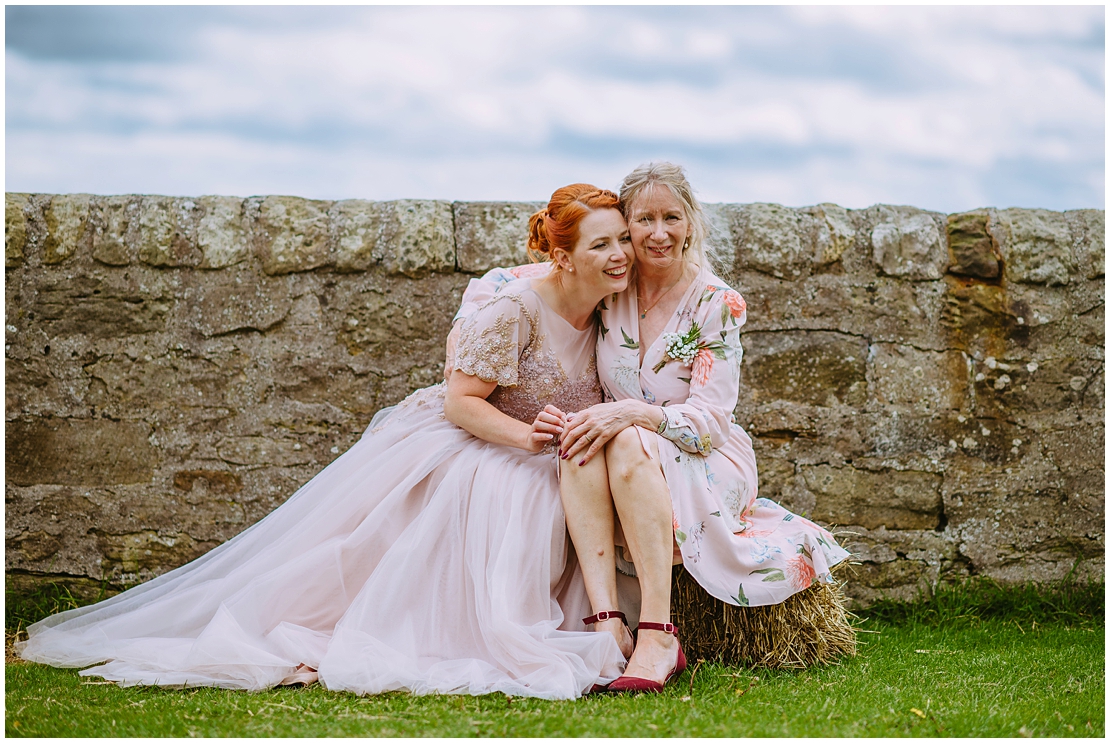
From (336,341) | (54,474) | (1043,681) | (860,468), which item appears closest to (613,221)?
(336,341)

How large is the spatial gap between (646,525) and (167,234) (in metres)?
2.09

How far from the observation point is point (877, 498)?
354cm

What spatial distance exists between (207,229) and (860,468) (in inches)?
102

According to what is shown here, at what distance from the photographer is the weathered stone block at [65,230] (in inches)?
134

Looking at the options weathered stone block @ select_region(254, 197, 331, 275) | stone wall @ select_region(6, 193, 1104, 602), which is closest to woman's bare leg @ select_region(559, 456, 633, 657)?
stone wall @ select_region(6, 193, 1104, 602)

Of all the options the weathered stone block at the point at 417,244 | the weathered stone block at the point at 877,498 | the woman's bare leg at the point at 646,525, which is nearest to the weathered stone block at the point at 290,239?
the weathered stone block at the point at 417,244

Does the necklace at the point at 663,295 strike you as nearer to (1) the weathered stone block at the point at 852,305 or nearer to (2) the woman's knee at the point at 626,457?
(2) the woman's knee at the point at 626,457

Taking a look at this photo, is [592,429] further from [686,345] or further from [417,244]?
[417,244]

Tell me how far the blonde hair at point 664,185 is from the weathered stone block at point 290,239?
122 cm

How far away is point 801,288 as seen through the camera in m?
3.55

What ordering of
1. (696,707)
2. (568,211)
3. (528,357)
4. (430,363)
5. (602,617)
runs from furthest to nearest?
(430,363), (528,357), (568,211), (602,617), (696,707)

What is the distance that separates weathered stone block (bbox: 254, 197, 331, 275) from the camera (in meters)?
3.46

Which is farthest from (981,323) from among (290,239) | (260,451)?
(260,451)

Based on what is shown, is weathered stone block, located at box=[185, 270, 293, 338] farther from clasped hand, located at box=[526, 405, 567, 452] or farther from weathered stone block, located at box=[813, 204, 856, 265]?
weathered stone block, located at box=[813, 204, 856, 265]
